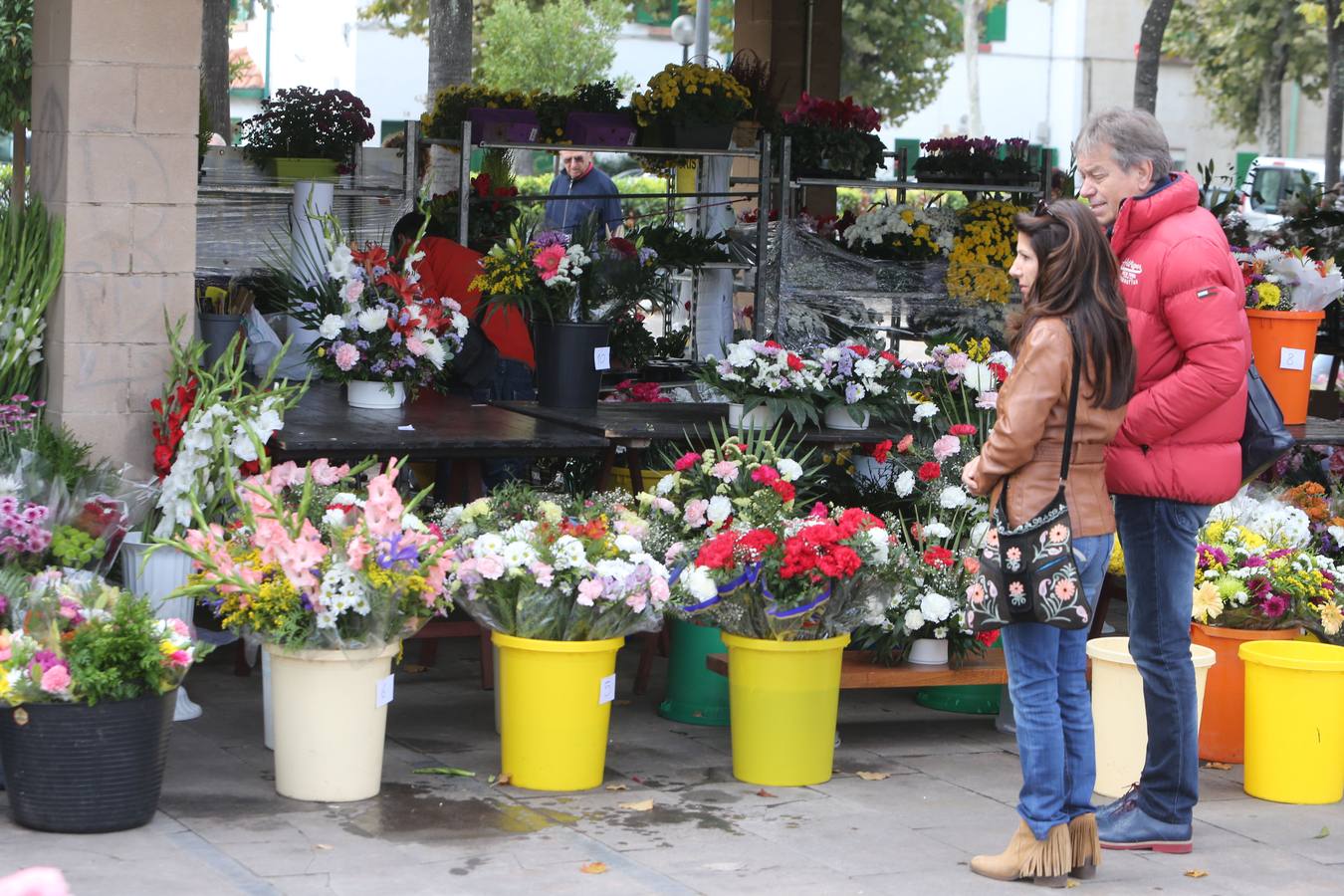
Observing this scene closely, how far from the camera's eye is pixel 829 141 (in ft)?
30.8

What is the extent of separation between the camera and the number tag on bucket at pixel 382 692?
4.98 metres

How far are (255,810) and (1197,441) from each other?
262 centimetres

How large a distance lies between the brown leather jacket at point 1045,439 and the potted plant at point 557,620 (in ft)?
3.83

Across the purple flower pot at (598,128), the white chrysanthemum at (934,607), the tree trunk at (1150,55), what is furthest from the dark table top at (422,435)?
the tree trunk at (1150,55)

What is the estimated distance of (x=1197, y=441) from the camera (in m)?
4.56

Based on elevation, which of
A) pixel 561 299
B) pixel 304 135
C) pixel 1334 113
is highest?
pixel 1334 113

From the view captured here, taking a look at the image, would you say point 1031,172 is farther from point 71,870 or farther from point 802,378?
point 71,870

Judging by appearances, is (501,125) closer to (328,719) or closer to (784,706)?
(784,706)

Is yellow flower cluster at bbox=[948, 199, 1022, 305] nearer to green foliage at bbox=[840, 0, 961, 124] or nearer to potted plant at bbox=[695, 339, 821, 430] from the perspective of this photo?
potted plant at bbox=[695, 339, 821, 430]

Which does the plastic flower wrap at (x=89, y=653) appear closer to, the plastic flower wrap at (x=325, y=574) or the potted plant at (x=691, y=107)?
the plastic flower wrap at (x=325, y=574)

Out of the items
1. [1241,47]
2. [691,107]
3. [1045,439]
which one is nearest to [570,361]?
[691,107]

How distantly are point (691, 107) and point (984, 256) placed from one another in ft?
5.59

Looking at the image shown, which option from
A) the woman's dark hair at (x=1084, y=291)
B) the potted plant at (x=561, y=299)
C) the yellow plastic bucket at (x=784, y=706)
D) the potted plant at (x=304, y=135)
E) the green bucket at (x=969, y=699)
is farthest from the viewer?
the potted plant at (x=304, y=135)

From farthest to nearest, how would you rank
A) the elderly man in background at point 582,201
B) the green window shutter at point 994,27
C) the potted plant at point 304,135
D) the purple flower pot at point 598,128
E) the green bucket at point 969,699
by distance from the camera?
the green window shutter at point 994,27
the elderly man in background at point 582,201
the purple flower pot at point 598,128
the potted plant at point 304,135
the green bucket at point 969,699
